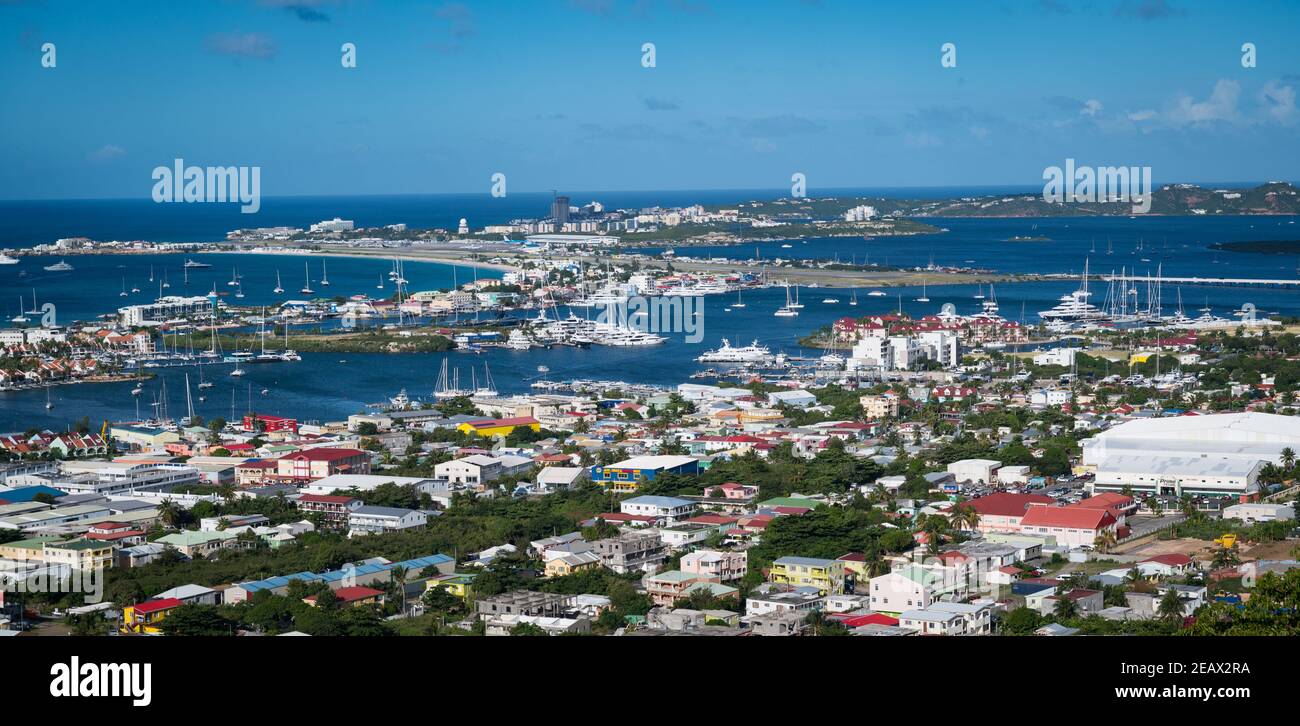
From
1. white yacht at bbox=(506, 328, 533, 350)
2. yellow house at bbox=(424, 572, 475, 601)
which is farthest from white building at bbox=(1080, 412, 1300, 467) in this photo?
white yacht at bbox=(506, 328, 533, 350)

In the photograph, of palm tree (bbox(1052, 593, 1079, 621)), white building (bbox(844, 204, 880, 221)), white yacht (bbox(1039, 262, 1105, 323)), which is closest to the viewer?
palm tree (bbox(1052, 593, 1079, 621))

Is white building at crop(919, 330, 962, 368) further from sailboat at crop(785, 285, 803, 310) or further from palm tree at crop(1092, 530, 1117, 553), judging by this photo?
palm tree at crop(1092, 530, 1117, 553)

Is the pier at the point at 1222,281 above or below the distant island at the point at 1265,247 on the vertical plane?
below

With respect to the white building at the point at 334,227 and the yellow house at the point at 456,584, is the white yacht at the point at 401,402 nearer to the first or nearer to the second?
the yellow house at the point at 456,584

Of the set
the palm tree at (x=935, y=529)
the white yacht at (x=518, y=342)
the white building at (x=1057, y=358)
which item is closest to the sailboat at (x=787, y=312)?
the white yacht at (x=518, y=342)

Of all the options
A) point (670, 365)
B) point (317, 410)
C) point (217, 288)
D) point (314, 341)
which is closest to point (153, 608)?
point (317, 410)
